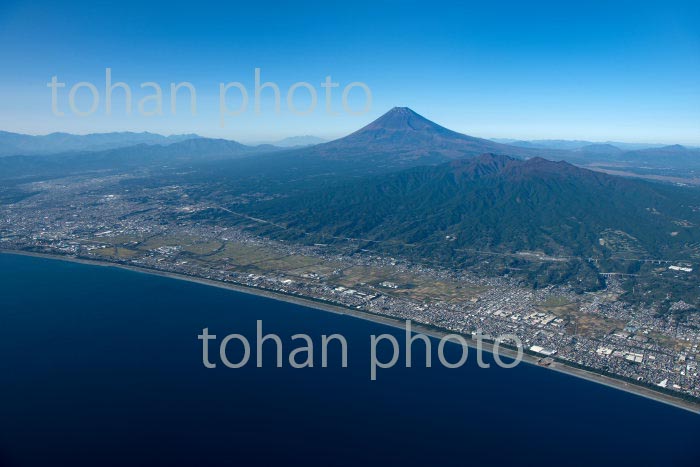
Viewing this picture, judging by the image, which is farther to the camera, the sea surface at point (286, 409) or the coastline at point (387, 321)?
the coastline at point (387, 321)

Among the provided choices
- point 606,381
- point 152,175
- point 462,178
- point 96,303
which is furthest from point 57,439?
point 152,175

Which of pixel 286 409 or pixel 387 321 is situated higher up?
pixel 387 321

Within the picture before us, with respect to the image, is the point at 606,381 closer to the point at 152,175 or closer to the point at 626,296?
the point at 626,296

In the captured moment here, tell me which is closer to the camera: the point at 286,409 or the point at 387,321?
the point at 286,409

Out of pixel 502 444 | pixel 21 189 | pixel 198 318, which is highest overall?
pixel 21 189
